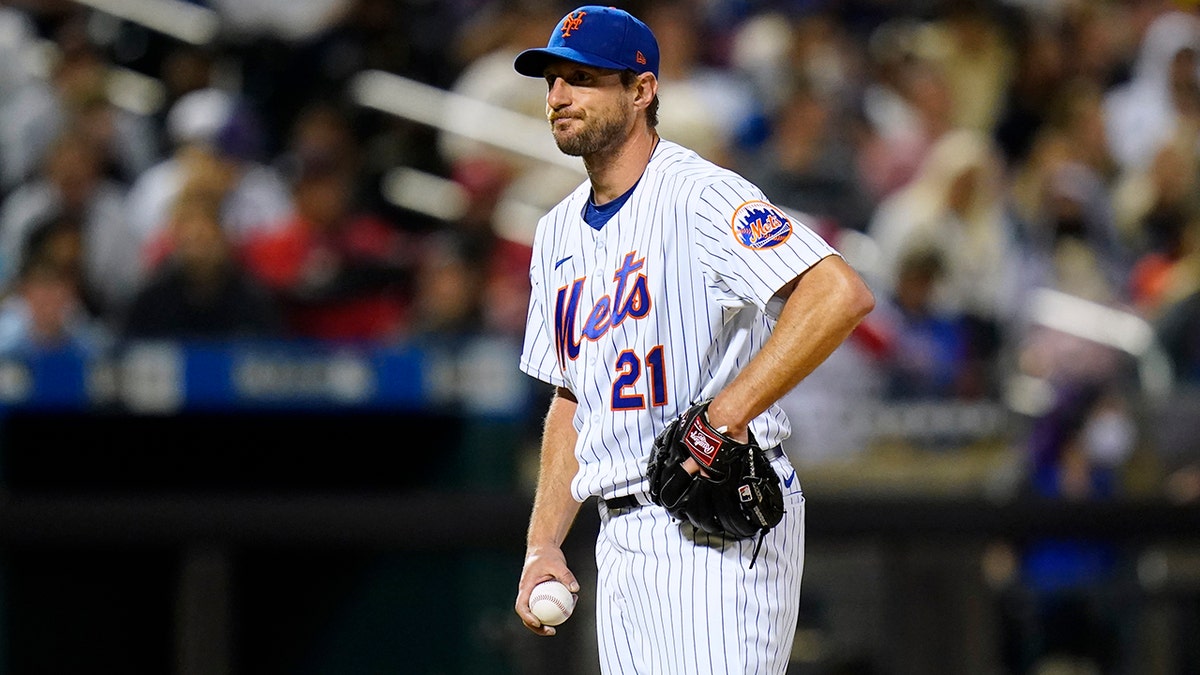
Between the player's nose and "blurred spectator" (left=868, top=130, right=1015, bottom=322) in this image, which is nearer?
the player's nose

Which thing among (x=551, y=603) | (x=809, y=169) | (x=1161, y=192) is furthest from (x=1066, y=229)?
(x=551, y=603)

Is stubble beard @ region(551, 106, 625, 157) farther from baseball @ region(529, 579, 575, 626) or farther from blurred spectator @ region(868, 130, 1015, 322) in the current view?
blurred spectator @ region(868, 130, 1015, 322)

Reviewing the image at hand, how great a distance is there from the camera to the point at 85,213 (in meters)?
7.22

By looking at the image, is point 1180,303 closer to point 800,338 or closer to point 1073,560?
point 1073,560

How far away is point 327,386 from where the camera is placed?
6.32 metres

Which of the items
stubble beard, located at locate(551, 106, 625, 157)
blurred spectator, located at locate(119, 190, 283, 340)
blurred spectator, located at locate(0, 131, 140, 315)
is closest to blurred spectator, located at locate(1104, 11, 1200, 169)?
blurred spectator, located at locate(119, 190, 283, 340)

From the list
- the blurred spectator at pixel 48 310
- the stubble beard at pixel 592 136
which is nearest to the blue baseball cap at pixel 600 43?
the stubble beard at pixel 592 136

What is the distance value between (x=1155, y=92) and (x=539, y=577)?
23.0ft

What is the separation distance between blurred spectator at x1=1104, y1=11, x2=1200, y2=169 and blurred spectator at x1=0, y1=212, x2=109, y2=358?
525 centimetres

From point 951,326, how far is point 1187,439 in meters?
1.05

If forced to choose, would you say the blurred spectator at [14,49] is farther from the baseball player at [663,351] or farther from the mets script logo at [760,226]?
the mets script logo at [760,226]

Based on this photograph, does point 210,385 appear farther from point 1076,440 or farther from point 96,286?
point 1076,440

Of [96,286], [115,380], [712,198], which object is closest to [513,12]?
[96,286]

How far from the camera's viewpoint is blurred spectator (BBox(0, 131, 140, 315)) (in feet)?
23.1
